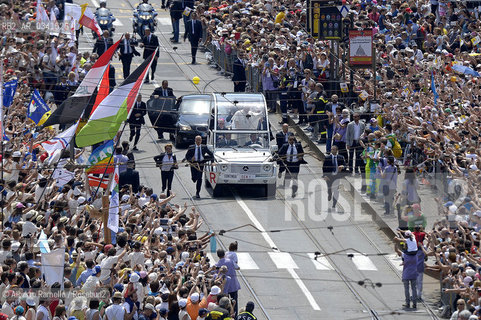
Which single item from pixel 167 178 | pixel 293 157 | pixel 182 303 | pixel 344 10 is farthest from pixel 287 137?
pixel 182 303

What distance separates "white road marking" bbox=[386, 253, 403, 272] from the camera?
2824cm

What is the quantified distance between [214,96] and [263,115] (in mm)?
1754

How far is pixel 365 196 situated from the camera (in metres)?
32.0

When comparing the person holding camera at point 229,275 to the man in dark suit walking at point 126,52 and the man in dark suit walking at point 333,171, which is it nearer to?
the man in dark suit walking at point 333,171

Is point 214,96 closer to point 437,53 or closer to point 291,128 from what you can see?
point 291,128

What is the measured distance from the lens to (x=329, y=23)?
3628cm

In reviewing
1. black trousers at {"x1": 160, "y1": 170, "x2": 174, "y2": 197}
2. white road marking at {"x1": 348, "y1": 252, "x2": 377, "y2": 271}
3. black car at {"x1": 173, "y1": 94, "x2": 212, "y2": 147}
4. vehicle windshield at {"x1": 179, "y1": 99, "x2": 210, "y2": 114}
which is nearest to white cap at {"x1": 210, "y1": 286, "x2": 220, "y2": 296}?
white road marking at {"x1": 348, "y1": 252, "x2": 377, "y2": 271}

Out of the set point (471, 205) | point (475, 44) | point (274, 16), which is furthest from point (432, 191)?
point (274, 16)

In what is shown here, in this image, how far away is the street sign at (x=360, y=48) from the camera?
118 ft

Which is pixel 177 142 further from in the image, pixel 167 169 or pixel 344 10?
pixel 344 10

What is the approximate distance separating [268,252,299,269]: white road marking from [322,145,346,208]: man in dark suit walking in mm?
3019

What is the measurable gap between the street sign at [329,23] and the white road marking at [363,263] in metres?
9.11

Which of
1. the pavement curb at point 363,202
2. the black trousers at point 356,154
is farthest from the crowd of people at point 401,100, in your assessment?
the pavement curb at point 363,202

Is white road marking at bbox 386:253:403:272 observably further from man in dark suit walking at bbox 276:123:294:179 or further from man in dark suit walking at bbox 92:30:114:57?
man in dark suit walking at bbox 92:30:114:57
